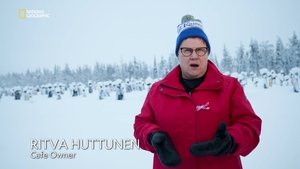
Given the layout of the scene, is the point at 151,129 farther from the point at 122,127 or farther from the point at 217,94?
the point at 122,127

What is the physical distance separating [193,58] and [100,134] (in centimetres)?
169

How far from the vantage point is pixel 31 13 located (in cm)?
250

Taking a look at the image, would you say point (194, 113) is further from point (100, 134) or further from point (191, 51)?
point (100, 134)

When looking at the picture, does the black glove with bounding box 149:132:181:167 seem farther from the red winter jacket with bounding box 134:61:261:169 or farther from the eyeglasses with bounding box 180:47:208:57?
the eyeglasses with bounding box 180:47:208:57

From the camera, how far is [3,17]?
2.50m

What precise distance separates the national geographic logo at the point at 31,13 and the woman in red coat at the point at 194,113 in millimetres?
2022

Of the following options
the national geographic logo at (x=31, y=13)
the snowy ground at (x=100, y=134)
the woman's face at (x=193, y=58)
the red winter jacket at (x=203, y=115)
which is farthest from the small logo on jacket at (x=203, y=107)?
the national geographic logo at (x=31, y=13)

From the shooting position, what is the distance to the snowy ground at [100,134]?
218cm

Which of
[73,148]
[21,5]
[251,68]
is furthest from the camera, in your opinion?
[251,68]

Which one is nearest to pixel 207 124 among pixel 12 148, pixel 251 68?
pixel 12 148

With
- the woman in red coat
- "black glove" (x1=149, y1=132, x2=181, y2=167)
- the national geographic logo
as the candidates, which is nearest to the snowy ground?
the national geographic logo

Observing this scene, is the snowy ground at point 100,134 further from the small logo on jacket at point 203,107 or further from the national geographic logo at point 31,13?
the small logo on jacket at point 203,107

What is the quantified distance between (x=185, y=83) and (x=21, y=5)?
2.19 metres

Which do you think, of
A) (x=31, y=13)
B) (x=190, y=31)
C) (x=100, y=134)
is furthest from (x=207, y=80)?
(x=31, y=13)
